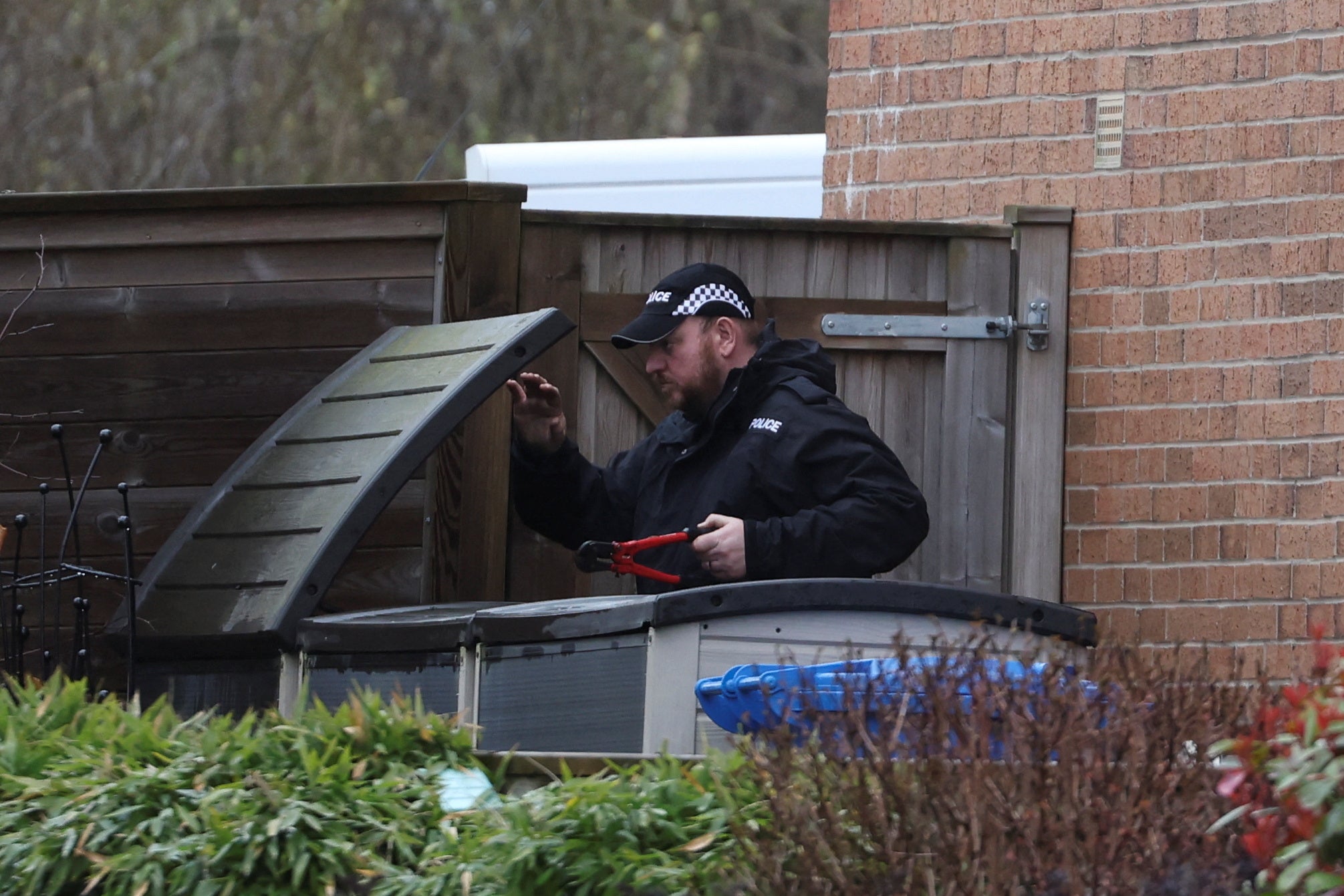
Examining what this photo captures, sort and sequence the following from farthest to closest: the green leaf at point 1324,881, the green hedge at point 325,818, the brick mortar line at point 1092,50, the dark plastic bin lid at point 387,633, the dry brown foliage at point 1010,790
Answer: the brick mortar line at point 1092,50, the dark plastic bin lid at point 387,633, the green hedge at point 325,818, the dry brown foliage at point 1010,790, the green leaf at point 1324,881

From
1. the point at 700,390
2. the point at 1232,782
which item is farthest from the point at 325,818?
the point at 700,390

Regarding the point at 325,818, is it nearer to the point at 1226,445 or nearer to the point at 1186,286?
the point at 1226,445

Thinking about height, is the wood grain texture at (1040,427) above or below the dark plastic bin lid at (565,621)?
above

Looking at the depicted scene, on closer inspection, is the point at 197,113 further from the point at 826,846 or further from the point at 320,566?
the point at 826,846

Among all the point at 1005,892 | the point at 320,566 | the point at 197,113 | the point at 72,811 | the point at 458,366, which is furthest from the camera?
the point at 197,113

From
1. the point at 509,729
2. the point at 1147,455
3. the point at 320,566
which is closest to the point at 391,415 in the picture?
the point at 320,566

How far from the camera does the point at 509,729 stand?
4488 mm

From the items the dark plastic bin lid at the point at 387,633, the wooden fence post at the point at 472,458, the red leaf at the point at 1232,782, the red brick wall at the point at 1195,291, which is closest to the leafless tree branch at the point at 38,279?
the wooden fence post at the point at 472,458

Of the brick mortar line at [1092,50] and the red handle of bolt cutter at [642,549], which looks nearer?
the red handle of bolt cutter at [642,549]

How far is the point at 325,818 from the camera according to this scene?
11.5 feet

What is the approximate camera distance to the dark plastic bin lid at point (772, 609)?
421cm

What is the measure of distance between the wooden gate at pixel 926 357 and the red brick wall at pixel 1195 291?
5.9 inches

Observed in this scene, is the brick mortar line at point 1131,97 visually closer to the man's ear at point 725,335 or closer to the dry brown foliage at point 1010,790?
the man's ear at point 725,335

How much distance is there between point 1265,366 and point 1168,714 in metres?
3.54
